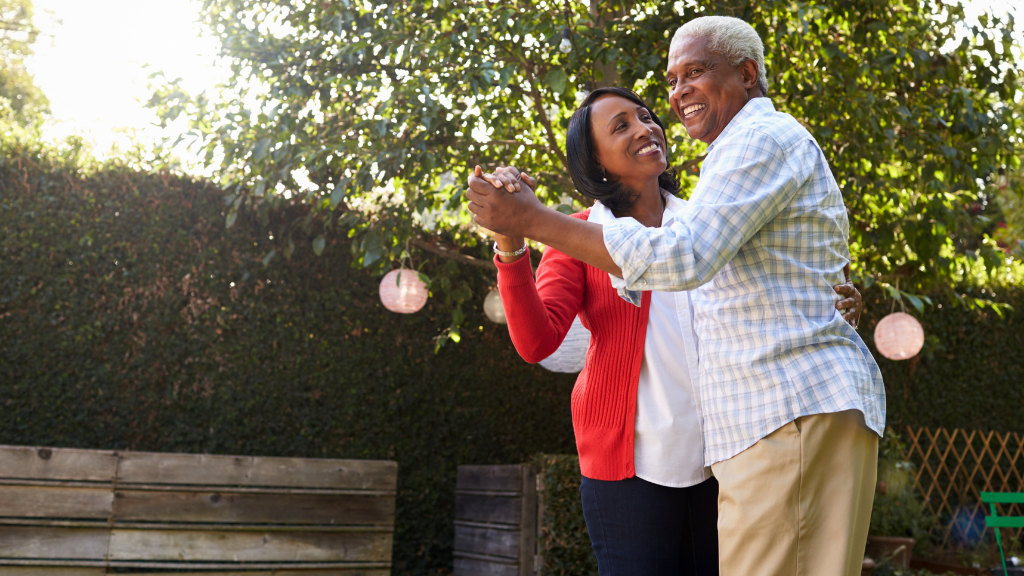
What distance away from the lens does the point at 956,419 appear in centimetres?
651

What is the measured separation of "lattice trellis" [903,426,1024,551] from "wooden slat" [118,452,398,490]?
474cm

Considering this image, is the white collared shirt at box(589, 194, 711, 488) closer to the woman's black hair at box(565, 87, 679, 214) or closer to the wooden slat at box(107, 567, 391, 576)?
the woman's black hair at box(565, 87, 679, 214)

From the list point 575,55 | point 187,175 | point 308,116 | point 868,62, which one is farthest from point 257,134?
point 868,62

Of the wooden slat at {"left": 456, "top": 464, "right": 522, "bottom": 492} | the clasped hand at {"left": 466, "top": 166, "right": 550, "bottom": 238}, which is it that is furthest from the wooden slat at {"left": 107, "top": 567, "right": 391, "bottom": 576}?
the clasped hand at {"left": 466, "top": 166, "right": 550, "bottom": 238}

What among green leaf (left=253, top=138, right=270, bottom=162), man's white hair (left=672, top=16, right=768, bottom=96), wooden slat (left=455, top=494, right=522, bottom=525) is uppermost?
green leaf (left=253, top=138, right=270, bottom=162)

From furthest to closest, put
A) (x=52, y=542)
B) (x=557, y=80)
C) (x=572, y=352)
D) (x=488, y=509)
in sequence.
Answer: (x=488, y=509) → (x=52, y=542) → (x=557, y=80) → (x=572, y=352)

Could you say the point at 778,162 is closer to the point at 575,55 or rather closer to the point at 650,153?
the point at 650,153

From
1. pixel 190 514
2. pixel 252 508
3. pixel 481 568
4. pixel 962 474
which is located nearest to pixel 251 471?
pixel 252 508

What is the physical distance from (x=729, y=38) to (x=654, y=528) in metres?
A: 0.76

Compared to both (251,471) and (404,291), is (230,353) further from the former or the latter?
(404,291)

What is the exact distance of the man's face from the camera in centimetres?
110

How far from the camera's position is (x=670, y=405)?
118 cm

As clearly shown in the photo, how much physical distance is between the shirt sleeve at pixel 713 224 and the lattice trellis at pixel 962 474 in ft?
20.5

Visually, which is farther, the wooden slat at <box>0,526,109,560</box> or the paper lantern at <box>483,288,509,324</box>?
the paper lantern at <box>483,288,509,324</box>
